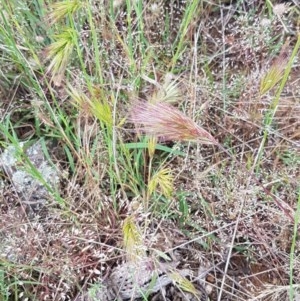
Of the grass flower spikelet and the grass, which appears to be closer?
the grass flower spikelet

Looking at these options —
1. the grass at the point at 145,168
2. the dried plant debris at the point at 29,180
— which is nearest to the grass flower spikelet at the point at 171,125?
the grass at the point at 145,168

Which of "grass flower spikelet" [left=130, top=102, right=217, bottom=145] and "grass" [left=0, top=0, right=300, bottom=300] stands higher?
"grass flower spikelet" [left=130, top=102, right=217, bottom=145]

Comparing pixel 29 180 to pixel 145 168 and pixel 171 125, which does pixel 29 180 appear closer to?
pixel 145 168

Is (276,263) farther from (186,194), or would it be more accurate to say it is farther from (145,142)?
(145,142)

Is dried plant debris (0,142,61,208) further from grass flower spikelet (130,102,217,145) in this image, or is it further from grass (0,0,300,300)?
grass flower spikelet (130,102,217,145)

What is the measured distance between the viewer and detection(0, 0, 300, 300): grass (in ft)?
3.98

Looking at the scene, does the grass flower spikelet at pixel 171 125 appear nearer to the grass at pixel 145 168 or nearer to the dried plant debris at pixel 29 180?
the grass at pixel 145 168

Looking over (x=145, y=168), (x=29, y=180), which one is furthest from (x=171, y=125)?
(x=29, y=180)

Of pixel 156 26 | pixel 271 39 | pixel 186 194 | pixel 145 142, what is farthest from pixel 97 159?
pixel 271 39

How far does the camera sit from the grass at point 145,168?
47.7 inches

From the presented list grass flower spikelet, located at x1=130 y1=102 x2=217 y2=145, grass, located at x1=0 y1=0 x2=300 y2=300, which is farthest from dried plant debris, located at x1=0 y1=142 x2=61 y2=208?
grass flower spikelet, located at x1=130 y1=102 x2=217 y2=145

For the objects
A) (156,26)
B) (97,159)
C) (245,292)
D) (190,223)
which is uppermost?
(156,26)

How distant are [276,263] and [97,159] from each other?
48 cm

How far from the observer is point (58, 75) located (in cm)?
105
